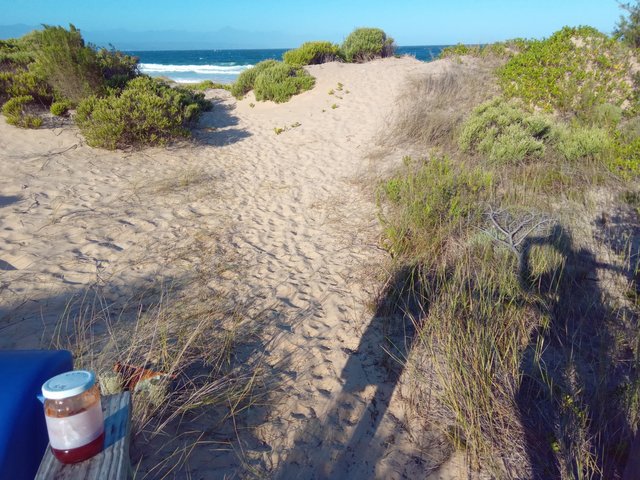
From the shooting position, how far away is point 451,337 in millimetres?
2633

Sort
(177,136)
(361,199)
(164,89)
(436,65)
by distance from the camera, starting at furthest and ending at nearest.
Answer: (436,65)
(164,89)
(177,136)
(361,199)

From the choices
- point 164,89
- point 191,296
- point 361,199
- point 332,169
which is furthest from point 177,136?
point 191,296

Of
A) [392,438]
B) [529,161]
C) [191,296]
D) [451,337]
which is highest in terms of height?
[529,161]

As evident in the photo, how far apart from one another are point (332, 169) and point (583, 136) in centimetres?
396

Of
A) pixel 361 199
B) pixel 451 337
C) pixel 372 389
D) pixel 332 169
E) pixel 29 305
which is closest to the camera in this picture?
pixel 451 337

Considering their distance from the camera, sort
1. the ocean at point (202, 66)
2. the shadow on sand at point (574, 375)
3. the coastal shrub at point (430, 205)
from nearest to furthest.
A: the shadow on sand at point (574, 375), the coastal shrub at point (430, 205), the ocean at point (202, 66)

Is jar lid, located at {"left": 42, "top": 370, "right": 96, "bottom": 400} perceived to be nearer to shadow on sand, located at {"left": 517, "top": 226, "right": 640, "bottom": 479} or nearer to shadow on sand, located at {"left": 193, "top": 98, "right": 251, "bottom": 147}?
shadow on sand, located at {"left": 517, "top": 226, "right": 640, "bottom": 479}

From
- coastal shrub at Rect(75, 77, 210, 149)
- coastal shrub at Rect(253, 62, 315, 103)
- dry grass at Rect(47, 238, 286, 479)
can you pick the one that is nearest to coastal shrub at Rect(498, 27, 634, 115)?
coastal shrub at Rect(253, 62, 315, 103)

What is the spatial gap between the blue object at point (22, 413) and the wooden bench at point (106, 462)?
0.07 m

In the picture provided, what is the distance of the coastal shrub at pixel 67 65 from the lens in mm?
8094

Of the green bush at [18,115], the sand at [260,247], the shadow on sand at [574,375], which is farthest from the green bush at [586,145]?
the green bush at [18,115]

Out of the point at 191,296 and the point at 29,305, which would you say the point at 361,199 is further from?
the point at 29,305

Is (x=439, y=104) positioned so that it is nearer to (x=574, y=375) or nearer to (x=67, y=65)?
(x=574, y=375)

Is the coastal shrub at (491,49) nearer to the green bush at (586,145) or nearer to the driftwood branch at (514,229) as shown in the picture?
the green bush at (586,145)
